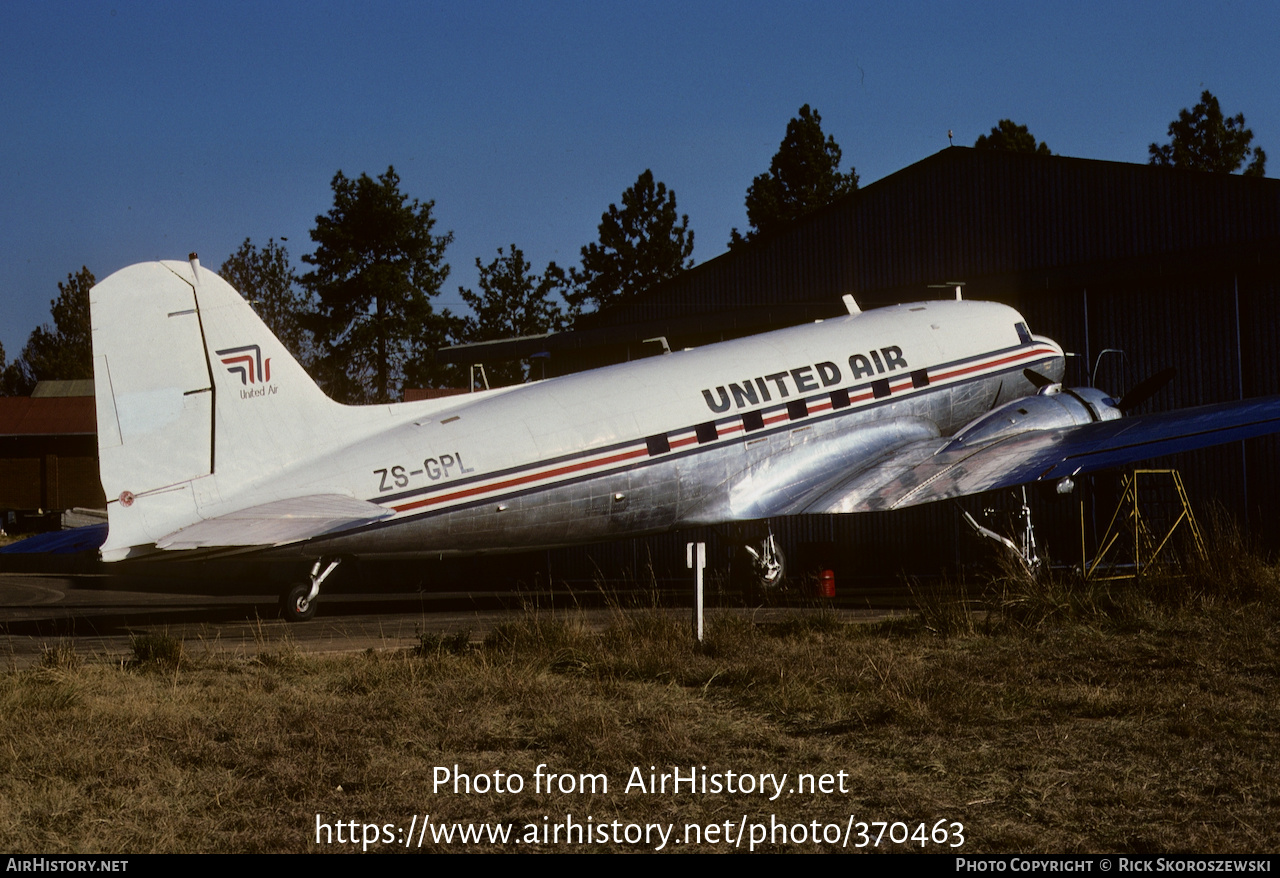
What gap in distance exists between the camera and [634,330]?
34.3m

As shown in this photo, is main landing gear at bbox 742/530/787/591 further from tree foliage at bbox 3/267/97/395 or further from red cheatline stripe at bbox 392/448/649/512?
tree foliage at bbox 3/267/97/395

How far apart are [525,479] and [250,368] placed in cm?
411

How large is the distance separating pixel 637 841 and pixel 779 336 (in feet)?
48.1

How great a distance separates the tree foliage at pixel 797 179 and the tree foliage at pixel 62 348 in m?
61.3

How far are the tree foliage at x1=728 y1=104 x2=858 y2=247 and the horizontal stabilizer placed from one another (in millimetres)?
60164

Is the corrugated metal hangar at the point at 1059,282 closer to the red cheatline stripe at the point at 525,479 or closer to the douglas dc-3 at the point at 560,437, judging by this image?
the douglas dc-3 at the point at 560,437

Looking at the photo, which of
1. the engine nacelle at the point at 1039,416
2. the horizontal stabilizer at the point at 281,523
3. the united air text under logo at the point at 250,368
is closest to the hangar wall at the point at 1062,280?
the engine nacelle at the point at 1039,416

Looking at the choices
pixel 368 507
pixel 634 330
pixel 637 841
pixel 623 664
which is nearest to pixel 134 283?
pixel 368 507

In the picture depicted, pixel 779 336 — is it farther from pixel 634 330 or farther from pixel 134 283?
pixel 634 330

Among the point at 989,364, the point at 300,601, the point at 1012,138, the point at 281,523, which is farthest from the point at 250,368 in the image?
the point at 1012,138

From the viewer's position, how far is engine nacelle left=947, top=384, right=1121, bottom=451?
20250 millimetres

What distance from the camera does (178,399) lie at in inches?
596

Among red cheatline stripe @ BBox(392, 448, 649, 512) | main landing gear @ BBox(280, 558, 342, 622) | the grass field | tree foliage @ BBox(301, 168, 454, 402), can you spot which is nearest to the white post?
the grass field

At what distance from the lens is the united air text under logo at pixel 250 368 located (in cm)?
1553
